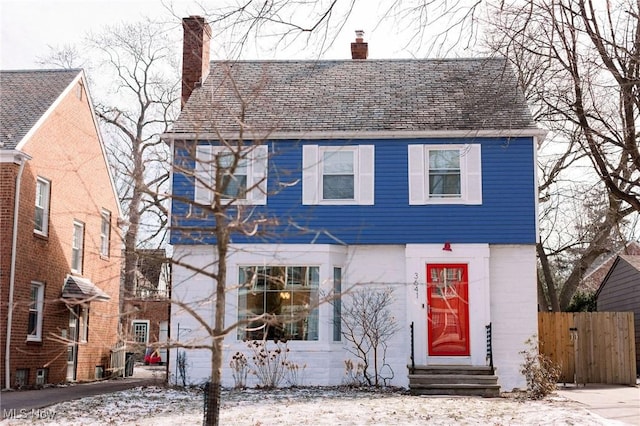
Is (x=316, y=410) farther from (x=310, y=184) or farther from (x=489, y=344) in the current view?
(x=310, y=184)

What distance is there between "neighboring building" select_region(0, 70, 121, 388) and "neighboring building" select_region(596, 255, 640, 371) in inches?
602

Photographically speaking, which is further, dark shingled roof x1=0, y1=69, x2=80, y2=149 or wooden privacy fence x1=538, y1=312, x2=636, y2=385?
wooden privacy fence x1=538, y1=312, x2=636, y2=385

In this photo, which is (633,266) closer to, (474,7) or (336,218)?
(336,218)

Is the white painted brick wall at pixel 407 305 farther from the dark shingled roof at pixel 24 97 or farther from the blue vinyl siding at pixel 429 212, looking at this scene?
the dark shingled roof at pixel 24 97

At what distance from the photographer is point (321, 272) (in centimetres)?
1739

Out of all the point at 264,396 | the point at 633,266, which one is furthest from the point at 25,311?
A: the point at 633,266

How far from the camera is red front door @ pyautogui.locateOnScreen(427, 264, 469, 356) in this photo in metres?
17.4

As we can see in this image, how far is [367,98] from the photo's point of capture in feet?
63.1

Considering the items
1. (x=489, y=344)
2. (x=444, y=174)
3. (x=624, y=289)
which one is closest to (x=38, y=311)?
(x=444, y=174)

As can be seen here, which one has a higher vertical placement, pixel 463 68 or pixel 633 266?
pixel 463 68

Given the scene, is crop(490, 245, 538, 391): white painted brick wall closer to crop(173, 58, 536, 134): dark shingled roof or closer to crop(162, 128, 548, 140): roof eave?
crop(162, 128, 548, 140): roof eave

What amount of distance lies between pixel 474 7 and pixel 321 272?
32.9 ft

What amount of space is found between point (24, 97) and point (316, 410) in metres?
12.5

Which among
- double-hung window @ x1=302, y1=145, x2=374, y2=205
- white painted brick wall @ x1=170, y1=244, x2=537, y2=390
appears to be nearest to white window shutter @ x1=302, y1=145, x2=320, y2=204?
double-hung window @ x1=302, y1=145, x2=374, y2=205
